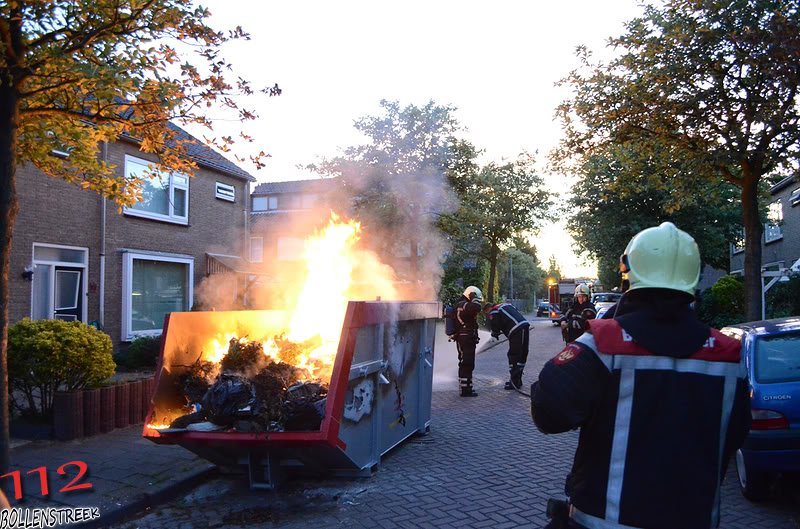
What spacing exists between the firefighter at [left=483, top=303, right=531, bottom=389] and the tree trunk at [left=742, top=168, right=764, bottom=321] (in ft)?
13.3

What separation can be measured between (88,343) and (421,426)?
4157 millimetres

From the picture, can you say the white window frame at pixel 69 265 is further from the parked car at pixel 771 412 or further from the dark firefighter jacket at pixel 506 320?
the parked car at pixel 771 412

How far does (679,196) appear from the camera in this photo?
1162 cm

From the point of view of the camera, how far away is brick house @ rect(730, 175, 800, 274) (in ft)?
69.8

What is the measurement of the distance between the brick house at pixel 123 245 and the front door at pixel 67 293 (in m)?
0.02

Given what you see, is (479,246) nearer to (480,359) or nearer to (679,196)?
(480,359)

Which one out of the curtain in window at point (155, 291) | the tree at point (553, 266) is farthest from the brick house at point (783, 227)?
the tree at point (553, 266)

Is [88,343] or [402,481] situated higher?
[88,343]

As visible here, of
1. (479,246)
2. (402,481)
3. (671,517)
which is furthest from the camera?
(479,246)

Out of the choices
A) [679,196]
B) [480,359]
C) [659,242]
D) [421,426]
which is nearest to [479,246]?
[480,359]

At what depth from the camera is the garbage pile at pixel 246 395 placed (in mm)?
5008

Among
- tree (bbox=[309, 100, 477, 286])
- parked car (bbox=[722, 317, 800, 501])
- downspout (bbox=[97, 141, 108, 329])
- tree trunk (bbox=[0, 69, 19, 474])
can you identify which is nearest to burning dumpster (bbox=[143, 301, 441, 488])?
tree trunk (bbox=[0, 69, 19, 474])

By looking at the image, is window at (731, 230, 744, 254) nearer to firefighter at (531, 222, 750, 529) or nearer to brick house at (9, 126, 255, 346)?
brick house at (9, 126, 255, 346)

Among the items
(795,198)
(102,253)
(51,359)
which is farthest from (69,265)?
(795,198)
